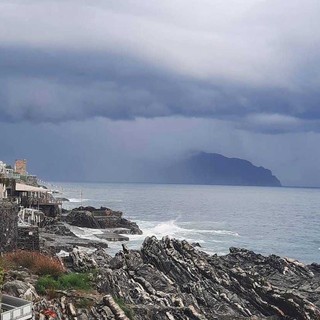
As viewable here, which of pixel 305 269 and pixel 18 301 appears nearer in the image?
pixel 18 301

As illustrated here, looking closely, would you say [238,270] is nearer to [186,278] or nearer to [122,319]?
[186,278]

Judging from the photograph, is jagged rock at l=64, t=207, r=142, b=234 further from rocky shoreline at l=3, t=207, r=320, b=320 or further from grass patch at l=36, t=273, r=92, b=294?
grass patch at l=36, t=273, r=92, b=294

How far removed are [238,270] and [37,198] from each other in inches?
2181

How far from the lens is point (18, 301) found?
27.5 m

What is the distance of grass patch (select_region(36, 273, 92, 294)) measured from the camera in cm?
3359

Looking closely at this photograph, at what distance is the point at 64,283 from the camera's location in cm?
3481

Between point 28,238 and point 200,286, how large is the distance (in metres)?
17.3

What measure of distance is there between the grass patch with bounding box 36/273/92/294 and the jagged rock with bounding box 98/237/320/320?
111 centimetres

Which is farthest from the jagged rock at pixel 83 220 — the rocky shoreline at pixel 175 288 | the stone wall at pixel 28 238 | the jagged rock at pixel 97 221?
the stone wall at pixel 28 238

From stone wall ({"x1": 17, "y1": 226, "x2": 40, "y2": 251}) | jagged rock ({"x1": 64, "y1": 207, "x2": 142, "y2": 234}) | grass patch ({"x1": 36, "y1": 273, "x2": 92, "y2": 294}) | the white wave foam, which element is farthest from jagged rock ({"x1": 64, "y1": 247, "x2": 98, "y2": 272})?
jagged rock ({"x1": 64, "y1": 207, "x2": 142, "y2": 234})

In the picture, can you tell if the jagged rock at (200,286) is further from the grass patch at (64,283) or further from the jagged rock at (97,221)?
the jagged rock at (97,221)

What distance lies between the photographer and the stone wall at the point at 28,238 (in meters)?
49.3

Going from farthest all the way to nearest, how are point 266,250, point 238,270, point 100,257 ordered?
point 266,250
point 100,257
point 238,270

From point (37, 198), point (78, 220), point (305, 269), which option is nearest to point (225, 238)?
point (78, 220)
